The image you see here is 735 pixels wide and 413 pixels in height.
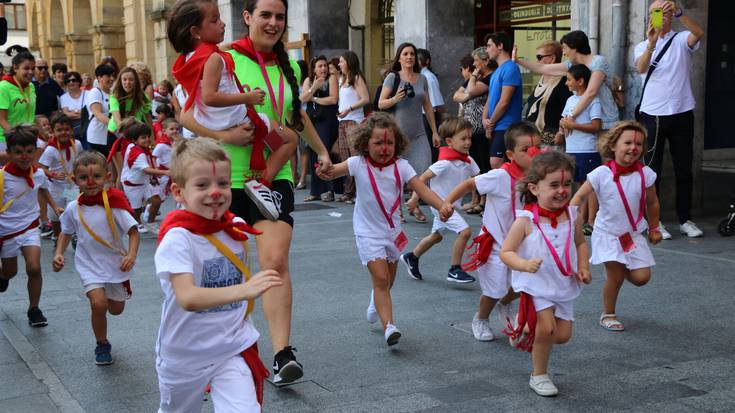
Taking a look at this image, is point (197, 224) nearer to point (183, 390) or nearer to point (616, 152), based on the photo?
point (183, 390)

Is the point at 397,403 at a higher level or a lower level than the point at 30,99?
lower

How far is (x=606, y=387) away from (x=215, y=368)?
2.20 meters

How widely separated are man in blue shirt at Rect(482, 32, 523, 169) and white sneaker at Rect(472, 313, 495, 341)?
463cm

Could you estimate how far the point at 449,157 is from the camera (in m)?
7.60

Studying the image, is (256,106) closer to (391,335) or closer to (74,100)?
(391,335)

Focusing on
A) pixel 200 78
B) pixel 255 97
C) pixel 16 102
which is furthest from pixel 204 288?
pixel 16 102

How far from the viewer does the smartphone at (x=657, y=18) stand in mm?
8891

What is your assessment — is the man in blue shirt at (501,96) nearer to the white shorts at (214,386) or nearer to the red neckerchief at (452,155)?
the red neckerchief at (452,155)

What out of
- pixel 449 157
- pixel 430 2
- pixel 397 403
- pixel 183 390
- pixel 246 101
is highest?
pixel 430 2

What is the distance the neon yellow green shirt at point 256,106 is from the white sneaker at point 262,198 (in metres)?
0.09

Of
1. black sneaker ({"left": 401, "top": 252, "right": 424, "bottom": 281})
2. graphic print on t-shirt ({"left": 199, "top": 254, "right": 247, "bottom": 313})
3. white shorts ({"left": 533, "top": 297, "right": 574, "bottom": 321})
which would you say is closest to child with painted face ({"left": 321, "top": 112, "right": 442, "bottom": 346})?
white shorts ({"left": 533, "top": 297, "right": 574, "bottom": 321})

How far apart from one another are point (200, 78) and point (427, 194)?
5.50 feet

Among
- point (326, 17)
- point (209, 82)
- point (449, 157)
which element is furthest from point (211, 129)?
point (326, 17)

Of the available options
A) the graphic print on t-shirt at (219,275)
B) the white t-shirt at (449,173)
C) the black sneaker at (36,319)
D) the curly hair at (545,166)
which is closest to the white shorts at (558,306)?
the curly hair at (545,166)
